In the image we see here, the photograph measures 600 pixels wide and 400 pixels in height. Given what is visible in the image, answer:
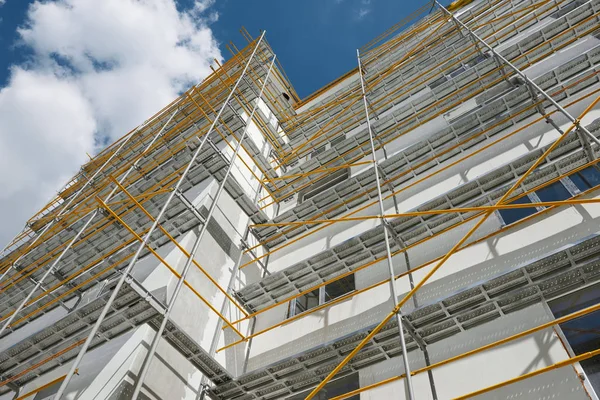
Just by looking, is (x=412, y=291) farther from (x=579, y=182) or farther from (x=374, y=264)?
(x=579, y=182)

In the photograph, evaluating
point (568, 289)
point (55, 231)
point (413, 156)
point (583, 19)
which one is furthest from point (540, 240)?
point (55, 231)

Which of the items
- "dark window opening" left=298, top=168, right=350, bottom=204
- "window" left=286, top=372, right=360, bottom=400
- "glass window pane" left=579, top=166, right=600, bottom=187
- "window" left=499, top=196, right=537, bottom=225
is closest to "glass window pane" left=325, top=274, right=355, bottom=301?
"window" left=286, top=372, right=360, bottom=400

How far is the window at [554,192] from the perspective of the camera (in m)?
6.84

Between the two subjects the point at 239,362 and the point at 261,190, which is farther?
the point at 261,190

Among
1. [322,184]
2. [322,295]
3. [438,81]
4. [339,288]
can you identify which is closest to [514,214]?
[339,288]

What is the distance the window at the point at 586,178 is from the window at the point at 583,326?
6.47 ft

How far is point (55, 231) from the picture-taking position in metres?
13.8

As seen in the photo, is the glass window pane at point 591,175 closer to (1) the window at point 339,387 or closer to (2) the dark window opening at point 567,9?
(1) the window at point 339,387

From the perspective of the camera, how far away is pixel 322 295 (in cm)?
830

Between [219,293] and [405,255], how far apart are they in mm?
3479

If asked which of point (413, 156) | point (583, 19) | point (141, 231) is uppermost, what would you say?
point (583, 19)

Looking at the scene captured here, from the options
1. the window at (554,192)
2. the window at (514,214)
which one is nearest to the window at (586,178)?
the window at (554,192)

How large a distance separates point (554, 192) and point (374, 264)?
123 inches

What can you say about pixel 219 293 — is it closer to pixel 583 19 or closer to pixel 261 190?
pixel 261 190
